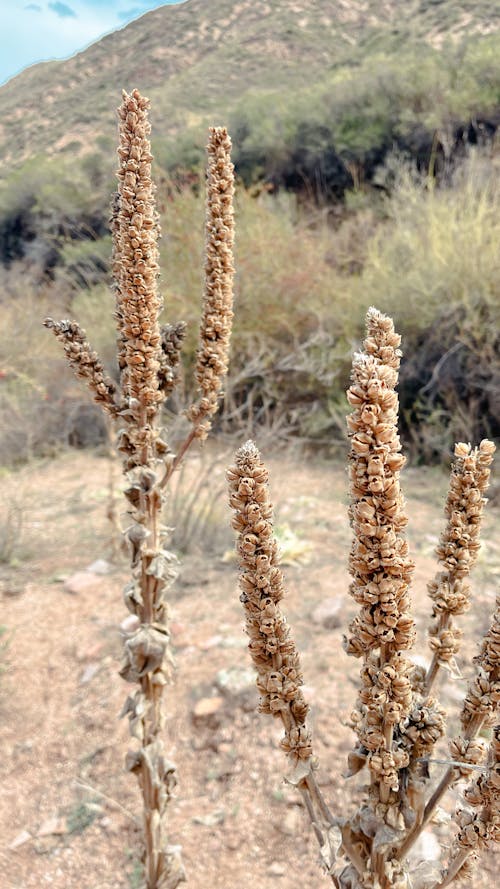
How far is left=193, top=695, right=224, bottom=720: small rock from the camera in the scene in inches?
104

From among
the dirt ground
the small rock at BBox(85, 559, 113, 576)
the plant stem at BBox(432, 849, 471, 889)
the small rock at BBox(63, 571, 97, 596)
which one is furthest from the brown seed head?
the small rock at BBox(85, 559, 113, 576)

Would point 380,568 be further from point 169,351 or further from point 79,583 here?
point 79,583

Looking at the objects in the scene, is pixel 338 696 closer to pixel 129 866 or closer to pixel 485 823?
pixel 129 866

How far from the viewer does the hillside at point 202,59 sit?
63.0ft

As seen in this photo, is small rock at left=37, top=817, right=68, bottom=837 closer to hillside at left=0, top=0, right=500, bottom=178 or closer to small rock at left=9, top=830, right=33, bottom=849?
small rock at left=9, top=830, right=33, bottom=849

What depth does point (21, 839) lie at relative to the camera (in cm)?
216

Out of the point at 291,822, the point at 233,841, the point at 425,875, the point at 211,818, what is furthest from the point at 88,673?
the point at 425,875

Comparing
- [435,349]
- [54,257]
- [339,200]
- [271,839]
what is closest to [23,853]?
[271,839]

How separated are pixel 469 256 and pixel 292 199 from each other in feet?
17.9

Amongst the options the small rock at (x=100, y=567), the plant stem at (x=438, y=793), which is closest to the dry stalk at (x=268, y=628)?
the plant stem at (x=438, y=793)

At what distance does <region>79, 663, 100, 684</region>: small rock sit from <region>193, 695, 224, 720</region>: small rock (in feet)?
2.06

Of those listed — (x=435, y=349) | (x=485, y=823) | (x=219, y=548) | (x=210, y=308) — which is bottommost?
(x=219, y=548)

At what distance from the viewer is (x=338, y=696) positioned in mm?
2670

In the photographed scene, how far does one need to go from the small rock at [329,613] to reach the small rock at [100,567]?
4.96 ft
